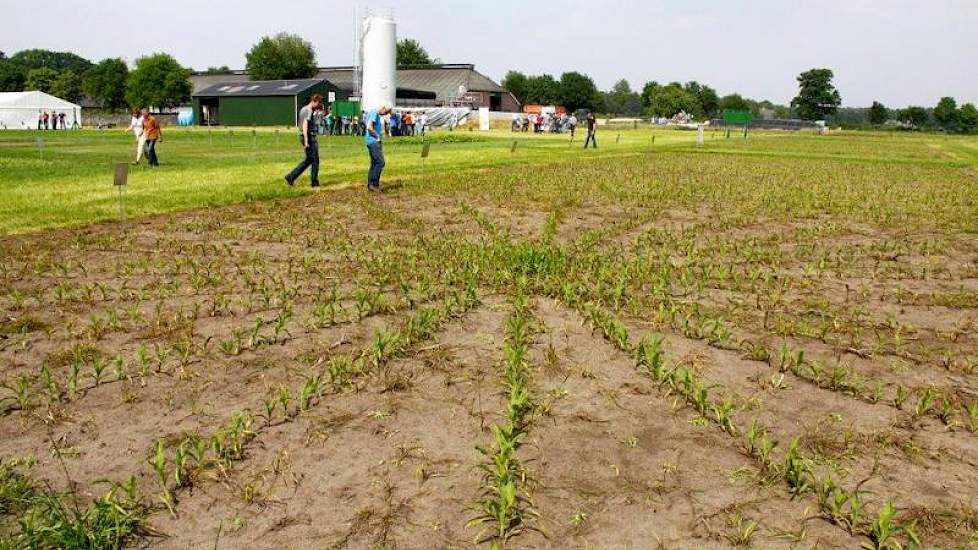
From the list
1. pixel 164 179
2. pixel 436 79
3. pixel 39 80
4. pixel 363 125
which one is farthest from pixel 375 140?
pixel 39 80

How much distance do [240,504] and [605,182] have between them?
17.5 metres

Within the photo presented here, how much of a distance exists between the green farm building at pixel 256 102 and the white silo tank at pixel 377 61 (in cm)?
1655

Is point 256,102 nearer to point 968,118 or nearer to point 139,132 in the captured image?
point 139,132

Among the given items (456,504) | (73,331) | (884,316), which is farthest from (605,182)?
(456,504)

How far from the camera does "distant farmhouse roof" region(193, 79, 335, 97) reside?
7806cm

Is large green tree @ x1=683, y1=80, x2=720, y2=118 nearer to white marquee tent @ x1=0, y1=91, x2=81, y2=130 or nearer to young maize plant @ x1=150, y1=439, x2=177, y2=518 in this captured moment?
white marquee tent @ x1=0, y1=91, x2=81, y2=130

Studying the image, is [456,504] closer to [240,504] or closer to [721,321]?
[240,504]

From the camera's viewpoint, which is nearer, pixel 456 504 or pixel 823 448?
pixel 456 504

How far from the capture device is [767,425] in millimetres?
4852

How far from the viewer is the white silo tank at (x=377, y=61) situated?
60906mm

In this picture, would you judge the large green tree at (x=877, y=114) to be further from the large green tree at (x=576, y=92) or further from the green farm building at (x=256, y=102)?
the green farm building at (x=256, y=102)

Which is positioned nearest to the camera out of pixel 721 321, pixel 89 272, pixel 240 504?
pixel 240 504

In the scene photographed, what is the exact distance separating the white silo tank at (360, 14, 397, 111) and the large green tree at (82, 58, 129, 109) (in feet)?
258

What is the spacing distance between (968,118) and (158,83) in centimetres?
15266
